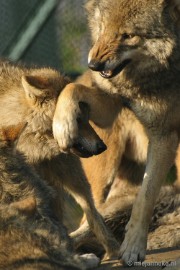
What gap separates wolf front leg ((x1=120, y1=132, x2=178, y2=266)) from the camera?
7.09 metres

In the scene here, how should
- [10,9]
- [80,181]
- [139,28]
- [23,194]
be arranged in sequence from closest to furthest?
[23,194] < [139,28] < [80,181] < [10,9]

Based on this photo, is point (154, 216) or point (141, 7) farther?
point (154, 216)

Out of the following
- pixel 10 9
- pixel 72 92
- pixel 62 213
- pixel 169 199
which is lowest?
pixel 10 9

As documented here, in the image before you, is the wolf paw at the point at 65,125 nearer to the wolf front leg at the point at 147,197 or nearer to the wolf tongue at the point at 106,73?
the wolf tongue at the point at 106,73

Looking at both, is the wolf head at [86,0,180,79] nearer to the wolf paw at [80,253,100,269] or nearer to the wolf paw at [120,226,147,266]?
the wolf paw at [120,226,147,266]

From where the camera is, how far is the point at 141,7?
7137mm

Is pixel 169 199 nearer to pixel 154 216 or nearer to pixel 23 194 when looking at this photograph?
pixel 154 216

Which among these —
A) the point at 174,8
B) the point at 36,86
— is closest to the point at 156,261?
the point at 36,86

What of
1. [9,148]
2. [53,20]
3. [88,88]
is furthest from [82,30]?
[9,148]

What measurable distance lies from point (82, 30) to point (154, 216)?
3.14m

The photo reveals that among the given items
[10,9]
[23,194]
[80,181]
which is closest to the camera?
[23,194]

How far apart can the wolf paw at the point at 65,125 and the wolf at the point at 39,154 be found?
117 mm

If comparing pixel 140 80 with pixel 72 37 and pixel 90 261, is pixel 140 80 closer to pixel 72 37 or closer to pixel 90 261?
pixel 90 261

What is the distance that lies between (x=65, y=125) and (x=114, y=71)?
1.82 ft
